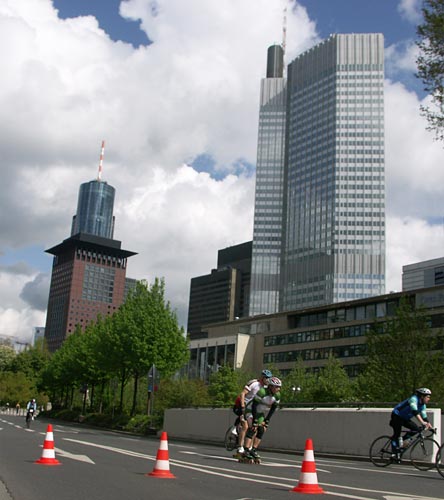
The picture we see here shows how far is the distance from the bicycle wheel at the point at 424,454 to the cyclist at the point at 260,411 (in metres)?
2.94

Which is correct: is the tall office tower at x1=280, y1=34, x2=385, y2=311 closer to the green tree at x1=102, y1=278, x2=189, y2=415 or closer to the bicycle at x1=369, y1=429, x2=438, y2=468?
the green tree at x1=102, y1=278, x2=189, y2=415

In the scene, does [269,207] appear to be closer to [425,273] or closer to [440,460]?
[425,273]

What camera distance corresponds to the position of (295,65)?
627 ft

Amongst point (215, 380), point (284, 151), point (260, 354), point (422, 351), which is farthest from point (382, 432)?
point (284, 151)

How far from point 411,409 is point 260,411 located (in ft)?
9.53

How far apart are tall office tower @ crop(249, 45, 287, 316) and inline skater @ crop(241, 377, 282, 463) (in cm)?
16416

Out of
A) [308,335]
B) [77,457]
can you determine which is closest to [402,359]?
[77,457]

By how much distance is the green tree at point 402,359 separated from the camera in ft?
92.5

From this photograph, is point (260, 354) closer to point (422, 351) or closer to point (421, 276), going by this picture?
point (422, 351)

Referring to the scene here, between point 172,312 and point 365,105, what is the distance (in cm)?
14590

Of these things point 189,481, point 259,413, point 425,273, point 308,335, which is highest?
point 425,273

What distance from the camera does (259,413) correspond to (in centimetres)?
1256

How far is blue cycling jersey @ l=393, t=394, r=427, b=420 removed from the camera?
40.2 feet

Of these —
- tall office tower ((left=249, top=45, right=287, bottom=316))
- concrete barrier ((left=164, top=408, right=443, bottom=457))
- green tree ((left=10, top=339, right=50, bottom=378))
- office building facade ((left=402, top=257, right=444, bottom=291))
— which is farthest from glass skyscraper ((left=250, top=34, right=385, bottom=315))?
concrete barrier ((left=164, top=408, right=443, bottom=457))
